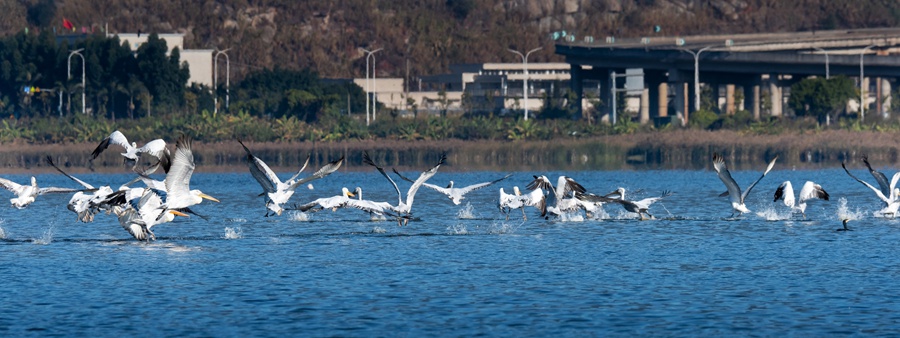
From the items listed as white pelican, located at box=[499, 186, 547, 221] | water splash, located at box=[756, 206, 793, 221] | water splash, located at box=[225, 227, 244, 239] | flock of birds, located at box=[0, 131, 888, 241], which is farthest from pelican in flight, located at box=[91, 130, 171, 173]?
water splash, located at box=[756, 206, 793, 221]

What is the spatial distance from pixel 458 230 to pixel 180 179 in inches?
415

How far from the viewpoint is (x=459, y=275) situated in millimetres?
31781

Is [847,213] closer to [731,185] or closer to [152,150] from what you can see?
[731,185]

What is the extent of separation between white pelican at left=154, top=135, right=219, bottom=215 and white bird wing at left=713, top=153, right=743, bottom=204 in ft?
42.8

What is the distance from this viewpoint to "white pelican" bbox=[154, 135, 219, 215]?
107ft

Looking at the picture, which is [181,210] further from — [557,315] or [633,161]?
[633,161]

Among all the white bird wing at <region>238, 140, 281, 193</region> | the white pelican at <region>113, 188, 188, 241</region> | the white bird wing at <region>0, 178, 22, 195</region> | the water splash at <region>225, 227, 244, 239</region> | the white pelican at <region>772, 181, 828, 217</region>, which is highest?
the white bird wing at <region>238, 140, 281, 193</region>

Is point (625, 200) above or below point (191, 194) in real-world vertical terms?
below

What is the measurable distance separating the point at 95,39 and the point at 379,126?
103 feet

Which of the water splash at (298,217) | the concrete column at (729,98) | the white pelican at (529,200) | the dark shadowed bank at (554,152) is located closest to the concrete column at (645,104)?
the concrete column at (729,98)

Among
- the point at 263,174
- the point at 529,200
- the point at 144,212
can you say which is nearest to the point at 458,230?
the point at 529,200

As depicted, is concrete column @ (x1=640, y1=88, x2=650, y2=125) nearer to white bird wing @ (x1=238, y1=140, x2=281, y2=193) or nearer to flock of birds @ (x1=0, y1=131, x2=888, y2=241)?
flock of birds @ (x1=0, y1=131, x2=888, y2=241)

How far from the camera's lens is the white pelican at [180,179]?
32.7m

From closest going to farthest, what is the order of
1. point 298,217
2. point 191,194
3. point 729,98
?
point 191,194, point 298,217, point 729,98
